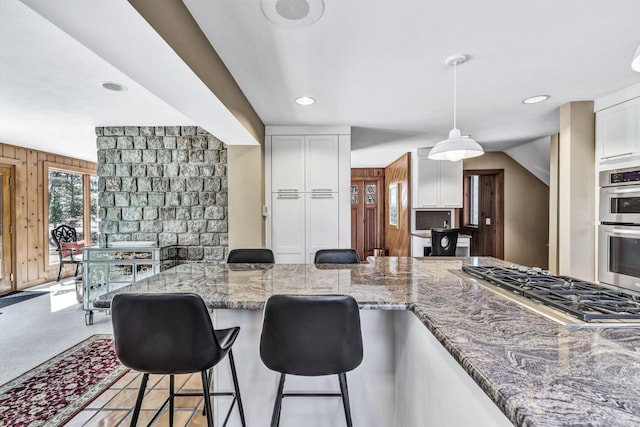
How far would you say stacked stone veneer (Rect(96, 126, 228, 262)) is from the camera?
3.73 meters

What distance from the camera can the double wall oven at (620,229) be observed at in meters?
2.50

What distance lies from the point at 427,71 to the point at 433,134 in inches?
80.0

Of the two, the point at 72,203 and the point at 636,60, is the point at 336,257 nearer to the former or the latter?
the point at 636,60

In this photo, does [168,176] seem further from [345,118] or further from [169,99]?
[345,118]

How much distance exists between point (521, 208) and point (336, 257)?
453 centimetres

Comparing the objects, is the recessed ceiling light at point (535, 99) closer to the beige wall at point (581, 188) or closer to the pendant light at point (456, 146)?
the beige wall at point (581, 188)

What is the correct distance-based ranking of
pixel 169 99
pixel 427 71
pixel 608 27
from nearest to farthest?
1. pixel 608 27
2. pixel 169 99
3. pixel 427 71

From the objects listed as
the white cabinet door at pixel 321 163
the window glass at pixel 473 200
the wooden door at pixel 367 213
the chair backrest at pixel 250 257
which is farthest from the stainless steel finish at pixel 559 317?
the wooden door at pixel 367 213

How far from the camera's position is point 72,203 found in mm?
5910

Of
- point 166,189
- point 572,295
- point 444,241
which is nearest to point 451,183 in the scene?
point 444,241

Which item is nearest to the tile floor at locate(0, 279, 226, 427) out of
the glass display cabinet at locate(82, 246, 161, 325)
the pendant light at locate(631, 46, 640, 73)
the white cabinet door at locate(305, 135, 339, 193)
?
the glass display cabinet at locate(82, 246, 161, 325)

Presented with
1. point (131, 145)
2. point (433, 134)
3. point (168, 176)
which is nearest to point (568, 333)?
point (433, 134)

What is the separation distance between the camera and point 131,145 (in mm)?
3750

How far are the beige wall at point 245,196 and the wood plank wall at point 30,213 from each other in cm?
398
